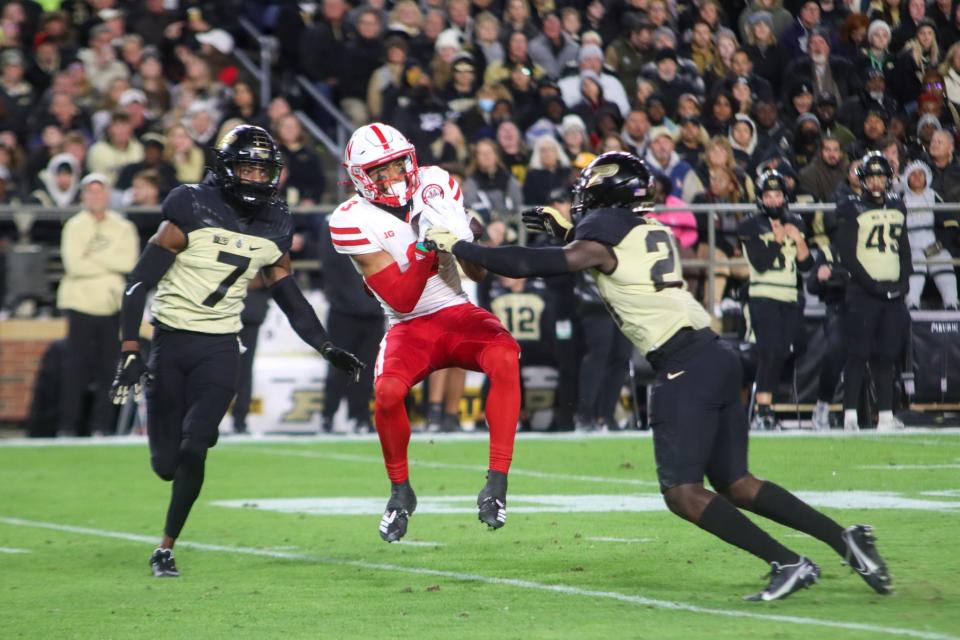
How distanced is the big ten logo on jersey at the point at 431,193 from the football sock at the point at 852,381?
6.62 metres

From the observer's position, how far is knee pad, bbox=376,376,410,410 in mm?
7125

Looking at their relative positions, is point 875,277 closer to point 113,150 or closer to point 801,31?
point 801,31

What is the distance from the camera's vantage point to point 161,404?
7.50 metres

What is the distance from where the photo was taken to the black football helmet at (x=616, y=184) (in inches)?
247

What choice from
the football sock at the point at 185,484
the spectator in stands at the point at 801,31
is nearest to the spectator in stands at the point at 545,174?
the spectator in stands at the point at 801,31

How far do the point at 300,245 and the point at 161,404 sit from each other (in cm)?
694

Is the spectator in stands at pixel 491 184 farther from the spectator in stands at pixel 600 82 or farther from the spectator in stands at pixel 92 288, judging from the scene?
the spectator in stands at pixel 92 288

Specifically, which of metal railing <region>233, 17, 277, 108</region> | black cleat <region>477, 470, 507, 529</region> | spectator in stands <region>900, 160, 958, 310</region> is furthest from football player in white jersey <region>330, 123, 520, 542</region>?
metal railing <region>233, 17, 277, 108</region>

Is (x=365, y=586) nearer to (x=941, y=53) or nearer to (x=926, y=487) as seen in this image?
(x=926, y=487)

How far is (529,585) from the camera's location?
666 centimetres

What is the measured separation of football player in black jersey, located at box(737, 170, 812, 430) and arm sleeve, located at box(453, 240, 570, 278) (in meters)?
7.11

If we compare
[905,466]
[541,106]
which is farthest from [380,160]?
[541,106]

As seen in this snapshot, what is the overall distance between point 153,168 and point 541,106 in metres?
3.69

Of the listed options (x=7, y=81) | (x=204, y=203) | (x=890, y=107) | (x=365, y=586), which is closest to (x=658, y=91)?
(x=890, y=107)
